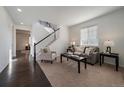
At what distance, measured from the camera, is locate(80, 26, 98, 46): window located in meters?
5.99

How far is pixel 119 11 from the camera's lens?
4445mm

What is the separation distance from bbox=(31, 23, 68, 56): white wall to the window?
1638mm

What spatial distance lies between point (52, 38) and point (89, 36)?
2949 millimetres

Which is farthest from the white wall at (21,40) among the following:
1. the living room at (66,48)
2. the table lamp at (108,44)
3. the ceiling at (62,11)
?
the table lamp at (108,44)

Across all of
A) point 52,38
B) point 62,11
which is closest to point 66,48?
point 52,38

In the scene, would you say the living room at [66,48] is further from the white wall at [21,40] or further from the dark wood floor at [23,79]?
the white wall at [21,40]

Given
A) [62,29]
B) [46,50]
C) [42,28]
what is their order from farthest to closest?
[62,29], [42,28], [46,50]

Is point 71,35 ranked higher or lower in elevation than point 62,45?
higher

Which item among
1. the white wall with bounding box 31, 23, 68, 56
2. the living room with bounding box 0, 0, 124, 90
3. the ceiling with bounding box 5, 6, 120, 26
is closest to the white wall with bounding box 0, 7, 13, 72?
the living room with bounding box 0, 0, 124, 90

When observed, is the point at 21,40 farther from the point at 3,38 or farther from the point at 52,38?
the point at 3,38

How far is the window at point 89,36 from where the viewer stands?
5988 mm
